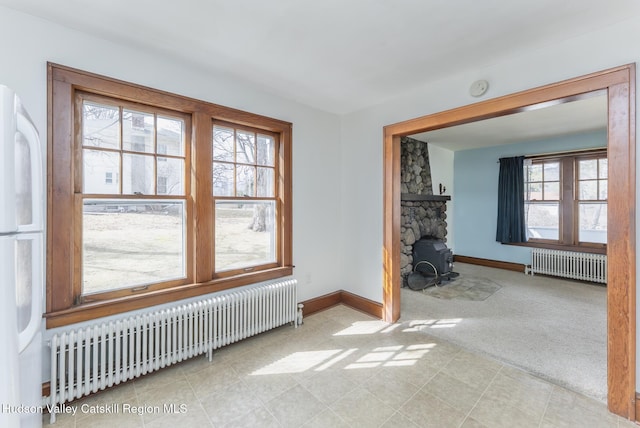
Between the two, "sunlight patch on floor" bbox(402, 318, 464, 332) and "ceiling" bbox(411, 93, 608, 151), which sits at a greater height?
"ceiling" bbox(411, 93, 608, 151)

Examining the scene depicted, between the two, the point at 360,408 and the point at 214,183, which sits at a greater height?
the point at 214,183

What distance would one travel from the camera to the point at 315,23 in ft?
6.11

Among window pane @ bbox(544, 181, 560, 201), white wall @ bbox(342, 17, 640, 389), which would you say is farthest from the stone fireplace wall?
window pane @ bbox(544, 181, 560, 201)

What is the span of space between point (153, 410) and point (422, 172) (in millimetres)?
5197

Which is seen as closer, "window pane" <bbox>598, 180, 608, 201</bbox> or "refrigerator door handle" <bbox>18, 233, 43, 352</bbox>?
"refrigerator door handle" <bbox>18, 233, 43, 352</bbox>

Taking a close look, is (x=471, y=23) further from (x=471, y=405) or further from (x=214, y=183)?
(x=471, y=405)

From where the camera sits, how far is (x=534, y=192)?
5480 mm

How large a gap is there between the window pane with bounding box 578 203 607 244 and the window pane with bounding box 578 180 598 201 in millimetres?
135

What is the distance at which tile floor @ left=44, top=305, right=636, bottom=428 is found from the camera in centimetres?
178

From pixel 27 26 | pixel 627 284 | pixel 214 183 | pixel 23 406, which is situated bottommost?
pixel 23 406

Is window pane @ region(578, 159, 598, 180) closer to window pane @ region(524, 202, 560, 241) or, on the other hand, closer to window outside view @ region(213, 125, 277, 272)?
window pane @ region(524, 202, 560, 241)

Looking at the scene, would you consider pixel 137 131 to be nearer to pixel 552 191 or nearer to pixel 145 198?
pixel 145 198

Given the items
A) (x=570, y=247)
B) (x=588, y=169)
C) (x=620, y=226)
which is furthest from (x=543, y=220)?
(x=620, y=226)

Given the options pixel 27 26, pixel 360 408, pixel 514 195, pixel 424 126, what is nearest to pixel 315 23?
pixel 424 126
